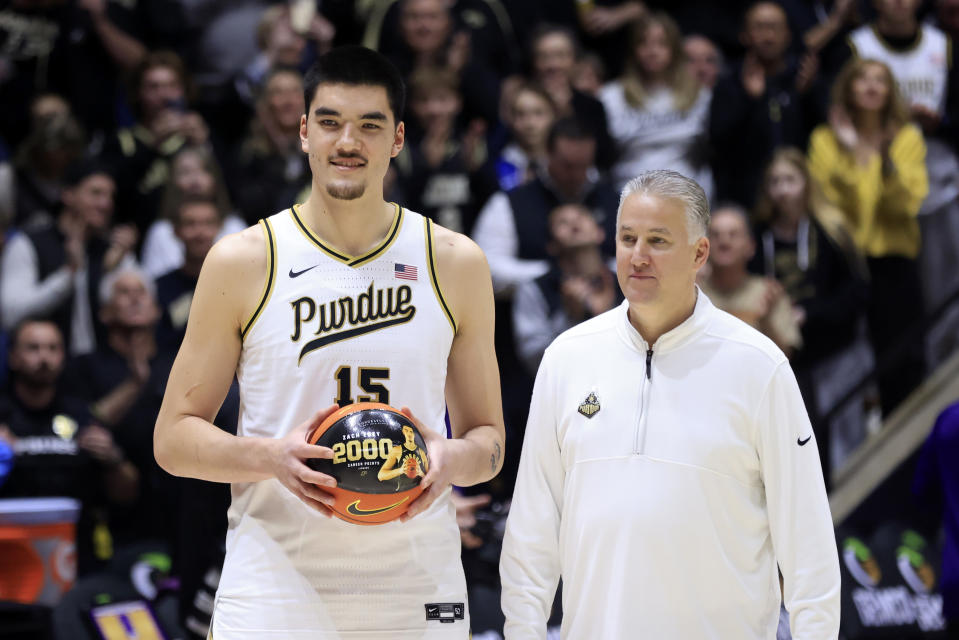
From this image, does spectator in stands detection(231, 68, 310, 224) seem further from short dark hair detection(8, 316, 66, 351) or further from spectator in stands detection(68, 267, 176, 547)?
short dark hair detection(8, 316, 66, 351)

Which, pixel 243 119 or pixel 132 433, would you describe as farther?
pixel 243 119

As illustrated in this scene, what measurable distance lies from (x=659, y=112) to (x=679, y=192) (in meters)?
5.71

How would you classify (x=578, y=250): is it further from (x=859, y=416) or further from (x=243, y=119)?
(x=243, y=119)

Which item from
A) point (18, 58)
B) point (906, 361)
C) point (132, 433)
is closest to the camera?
point (132, 433)

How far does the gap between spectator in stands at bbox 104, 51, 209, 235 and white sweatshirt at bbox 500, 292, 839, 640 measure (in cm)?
562

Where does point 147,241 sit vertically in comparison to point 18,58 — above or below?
below

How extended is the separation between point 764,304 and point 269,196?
3082 millimetres

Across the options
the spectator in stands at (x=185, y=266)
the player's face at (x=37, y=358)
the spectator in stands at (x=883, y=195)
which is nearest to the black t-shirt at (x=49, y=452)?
the player's face at (x=37, y=358)

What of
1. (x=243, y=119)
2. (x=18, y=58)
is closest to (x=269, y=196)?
(x=243, y=119)

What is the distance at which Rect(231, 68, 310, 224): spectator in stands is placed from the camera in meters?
8.47

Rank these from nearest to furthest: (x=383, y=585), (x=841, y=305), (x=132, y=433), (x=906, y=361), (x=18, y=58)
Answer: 1. (x=383, y=585)
2. (x=132, y=433)
3. (x=841, y=305)
4. (x=906, y=361)
5. (x=18, y=58)

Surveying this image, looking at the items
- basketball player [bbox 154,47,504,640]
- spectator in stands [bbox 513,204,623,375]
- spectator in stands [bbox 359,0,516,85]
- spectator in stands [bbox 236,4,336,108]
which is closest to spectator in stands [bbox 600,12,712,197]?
spectator in stands [bbox 359,0,516,85]

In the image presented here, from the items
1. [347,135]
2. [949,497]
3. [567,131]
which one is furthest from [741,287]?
[347,135]

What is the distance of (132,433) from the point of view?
7527 mm
